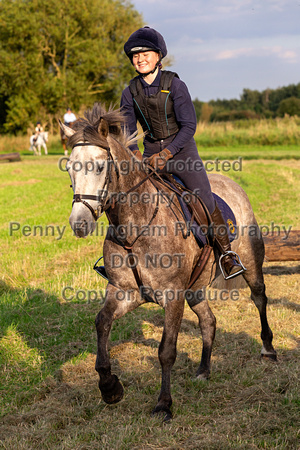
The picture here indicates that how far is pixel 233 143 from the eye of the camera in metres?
41.7

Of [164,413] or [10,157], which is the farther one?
[10,157]

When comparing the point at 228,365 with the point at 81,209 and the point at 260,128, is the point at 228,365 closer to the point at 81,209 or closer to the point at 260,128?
the point at 81,209

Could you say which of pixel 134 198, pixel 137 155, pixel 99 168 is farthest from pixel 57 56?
pixel 99 168

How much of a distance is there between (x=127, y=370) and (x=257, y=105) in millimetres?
103567

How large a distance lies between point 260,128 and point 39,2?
2497 cm

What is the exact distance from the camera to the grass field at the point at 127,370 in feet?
13.9

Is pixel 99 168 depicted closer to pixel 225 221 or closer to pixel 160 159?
pixel 160 159

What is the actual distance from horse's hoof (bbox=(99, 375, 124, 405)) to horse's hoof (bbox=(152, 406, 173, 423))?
0.38m

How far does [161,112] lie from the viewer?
16.9 feet

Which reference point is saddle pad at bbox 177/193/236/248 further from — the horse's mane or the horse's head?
the horse's head

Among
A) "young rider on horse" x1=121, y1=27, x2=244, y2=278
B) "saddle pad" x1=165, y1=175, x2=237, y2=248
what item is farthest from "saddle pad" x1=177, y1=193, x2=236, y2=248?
"young rider on horse" x1=121, y1=27, x2=244, y2=278

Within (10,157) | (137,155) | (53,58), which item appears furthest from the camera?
(53,58)

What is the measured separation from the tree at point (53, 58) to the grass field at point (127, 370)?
40.1m

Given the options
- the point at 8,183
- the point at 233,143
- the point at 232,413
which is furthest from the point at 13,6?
the point at 232,413
